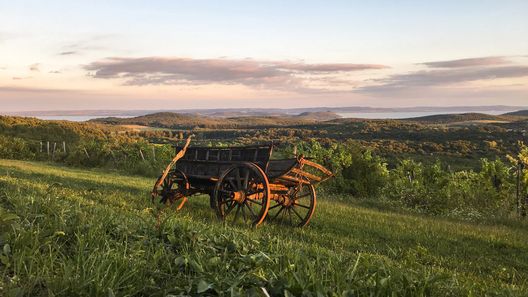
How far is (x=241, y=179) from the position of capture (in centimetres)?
832

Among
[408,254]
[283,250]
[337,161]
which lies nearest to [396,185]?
[337,161]

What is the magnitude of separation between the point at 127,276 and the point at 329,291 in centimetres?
148

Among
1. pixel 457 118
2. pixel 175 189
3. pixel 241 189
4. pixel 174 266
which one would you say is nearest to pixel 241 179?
pixel 241 189

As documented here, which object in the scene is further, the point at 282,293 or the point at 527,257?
the point at 527,257

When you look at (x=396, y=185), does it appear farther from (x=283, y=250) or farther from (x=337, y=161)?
(x=283, y=250)

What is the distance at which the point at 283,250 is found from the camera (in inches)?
165

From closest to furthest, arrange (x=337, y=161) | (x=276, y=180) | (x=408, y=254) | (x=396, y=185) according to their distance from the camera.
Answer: (x=408, y=254)
(x=276, y=180)
(x=396, y=185)
(x=337, y=161)

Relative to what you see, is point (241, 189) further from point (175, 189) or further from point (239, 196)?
point (175, 189)

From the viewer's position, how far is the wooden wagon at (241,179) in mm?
8234

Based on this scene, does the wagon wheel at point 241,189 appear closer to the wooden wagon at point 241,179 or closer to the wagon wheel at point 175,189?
the wooden wagon at point 241,179

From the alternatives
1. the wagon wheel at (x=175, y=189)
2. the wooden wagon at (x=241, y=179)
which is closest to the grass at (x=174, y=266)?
the wooden wagon at (x=241, y=179)

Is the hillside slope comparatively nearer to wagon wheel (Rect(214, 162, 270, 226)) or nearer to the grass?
wagon wheel (Rect(214, 162, 270, 226))

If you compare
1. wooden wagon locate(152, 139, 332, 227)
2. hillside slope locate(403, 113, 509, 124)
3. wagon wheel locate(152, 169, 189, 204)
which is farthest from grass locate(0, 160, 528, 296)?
hillside slope locate(403, 113, 509, 124)

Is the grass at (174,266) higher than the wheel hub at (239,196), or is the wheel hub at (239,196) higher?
the grass at (174,266)
